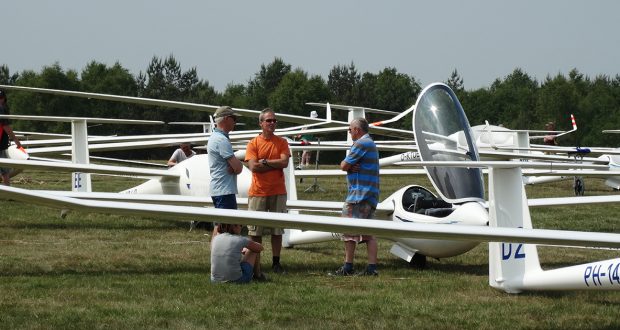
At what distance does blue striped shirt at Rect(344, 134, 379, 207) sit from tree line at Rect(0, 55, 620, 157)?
183 feet

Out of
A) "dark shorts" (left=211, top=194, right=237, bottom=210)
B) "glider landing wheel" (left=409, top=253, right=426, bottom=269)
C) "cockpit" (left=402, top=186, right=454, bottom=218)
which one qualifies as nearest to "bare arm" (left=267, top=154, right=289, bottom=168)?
"dark shorts" (left=211, top=194, right=237, bottom=210)

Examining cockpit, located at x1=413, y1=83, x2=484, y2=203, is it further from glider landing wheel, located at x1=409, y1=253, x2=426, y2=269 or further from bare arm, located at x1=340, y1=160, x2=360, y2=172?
bare arm, located at x1=340, y1=160, x2=360, y2=172

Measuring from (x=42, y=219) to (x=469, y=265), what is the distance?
635 centimetres

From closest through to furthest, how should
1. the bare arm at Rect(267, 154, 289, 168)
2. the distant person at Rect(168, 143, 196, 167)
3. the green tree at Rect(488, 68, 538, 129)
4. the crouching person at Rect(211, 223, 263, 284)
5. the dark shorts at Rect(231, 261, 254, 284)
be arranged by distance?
1. the crouching person at Rect(211, 223, 263, 284)
2. the dark shorts at Rect(231, 261, 254, 284)
3. the bare arm at Rect(267, 154, 289, 168)
4. the distant person at Rect(168, 143, 196, 167)
5. the green tree at Rect(488, 68, 538, 129)

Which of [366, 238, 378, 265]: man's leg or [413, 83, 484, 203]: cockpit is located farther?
[413, 83, 484, 203]: cockpit

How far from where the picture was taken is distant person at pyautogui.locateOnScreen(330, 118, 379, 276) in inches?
316

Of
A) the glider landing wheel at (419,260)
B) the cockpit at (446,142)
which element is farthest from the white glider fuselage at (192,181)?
the glider landing wheel at (419,260)

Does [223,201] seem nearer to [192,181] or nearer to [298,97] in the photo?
[192,181]

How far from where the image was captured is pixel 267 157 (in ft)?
26.6

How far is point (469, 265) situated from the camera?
8969 mm

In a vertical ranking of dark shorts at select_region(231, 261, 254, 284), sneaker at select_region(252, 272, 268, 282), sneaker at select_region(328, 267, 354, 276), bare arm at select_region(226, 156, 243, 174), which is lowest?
sneaker at select_region(328, 267, 354, 276)

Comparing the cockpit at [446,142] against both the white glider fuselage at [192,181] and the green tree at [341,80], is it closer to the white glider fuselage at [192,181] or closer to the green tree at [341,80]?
the white glider fuselage at [192,181]

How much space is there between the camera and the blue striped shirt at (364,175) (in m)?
8.03

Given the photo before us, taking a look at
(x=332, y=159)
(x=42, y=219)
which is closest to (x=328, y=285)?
(x=42, y=219)
